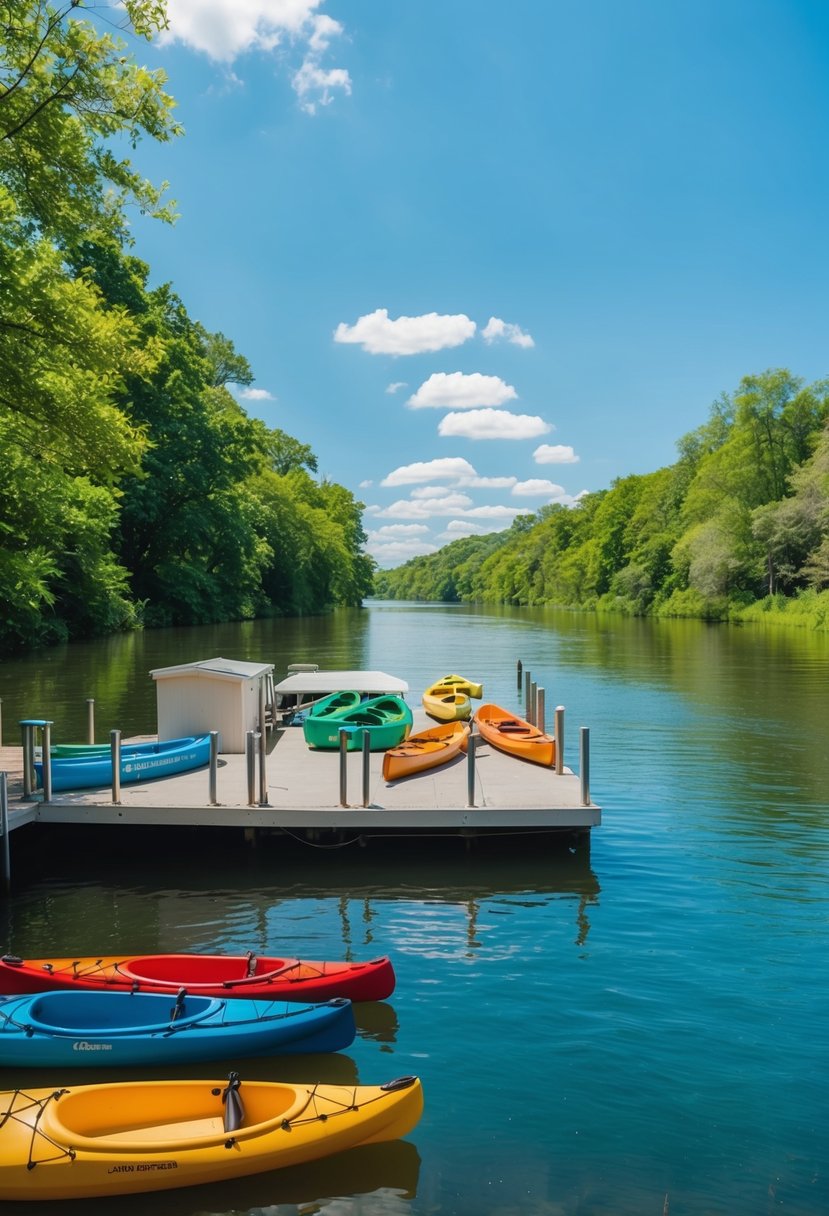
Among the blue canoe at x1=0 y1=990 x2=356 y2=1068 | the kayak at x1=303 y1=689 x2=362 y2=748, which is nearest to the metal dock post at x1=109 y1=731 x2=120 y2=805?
the kayak at x1=303 y1=689 x2=362 y2=748

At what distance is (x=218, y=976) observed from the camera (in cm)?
827

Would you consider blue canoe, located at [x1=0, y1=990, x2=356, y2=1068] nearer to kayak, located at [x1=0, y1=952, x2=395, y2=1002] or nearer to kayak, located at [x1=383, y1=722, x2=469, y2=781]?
kayak, located at [x1=0, y1=952, x2=395, y2=1002]

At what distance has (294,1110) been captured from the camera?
609 centimetres

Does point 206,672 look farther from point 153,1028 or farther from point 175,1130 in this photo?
point 175,1130

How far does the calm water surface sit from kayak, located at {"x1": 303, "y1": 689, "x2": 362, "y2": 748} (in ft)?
11.7

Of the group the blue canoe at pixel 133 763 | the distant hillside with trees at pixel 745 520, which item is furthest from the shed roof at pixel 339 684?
the distant hillside with trees at pixel 745 520

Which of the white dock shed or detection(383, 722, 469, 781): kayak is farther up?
the white dock shed

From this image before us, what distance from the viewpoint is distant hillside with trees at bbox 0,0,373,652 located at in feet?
46.2

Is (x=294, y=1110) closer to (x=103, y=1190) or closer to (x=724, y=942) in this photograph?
(x=103, y=1190)

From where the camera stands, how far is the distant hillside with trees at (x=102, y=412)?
1407 centimetres

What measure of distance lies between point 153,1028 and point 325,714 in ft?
35.7

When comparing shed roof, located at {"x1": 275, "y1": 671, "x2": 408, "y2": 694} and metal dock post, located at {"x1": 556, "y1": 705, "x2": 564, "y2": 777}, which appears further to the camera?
shed roof, located at {"x1": 275, "y1": 671, "x2": 408, "y2": 694}

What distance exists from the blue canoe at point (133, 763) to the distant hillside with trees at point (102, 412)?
390 centimetres

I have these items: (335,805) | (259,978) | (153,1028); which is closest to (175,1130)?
(153,1028)
